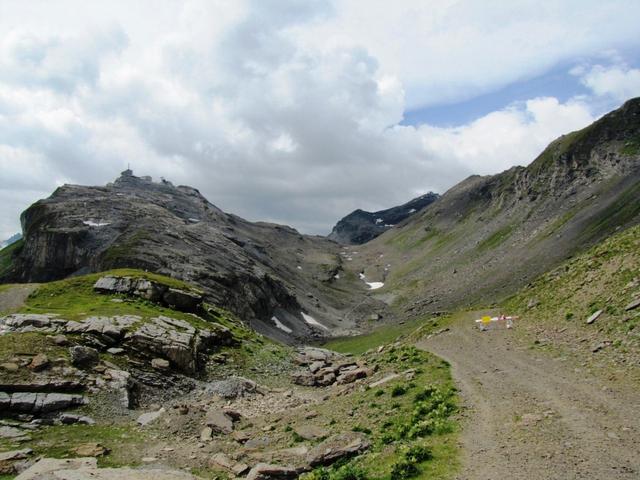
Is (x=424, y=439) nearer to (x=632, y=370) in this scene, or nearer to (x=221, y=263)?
(x=632, y=370)

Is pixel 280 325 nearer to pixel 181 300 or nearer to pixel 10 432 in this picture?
pixel 181 300

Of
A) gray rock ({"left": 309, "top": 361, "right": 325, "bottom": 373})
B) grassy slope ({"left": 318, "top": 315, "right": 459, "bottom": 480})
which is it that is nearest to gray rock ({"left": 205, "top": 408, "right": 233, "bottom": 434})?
grassy slope ({"left": 318, "top": 315, "right": 459, "bottom": 480})

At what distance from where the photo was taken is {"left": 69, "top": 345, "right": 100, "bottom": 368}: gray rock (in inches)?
1298

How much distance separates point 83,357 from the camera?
110 ft

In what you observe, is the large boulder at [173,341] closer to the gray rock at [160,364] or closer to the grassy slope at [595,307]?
the gray rock at [160,364]

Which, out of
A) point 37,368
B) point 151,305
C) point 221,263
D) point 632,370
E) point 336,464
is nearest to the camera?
point 336,464

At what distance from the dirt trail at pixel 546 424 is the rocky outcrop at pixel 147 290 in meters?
36.2

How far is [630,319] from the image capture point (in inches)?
1111

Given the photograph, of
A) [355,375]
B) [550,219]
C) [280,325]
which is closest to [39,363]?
[355,375]

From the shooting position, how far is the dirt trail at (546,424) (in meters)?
13.9

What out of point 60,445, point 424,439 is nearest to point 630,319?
point 424,439

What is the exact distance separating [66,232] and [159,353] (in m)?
115

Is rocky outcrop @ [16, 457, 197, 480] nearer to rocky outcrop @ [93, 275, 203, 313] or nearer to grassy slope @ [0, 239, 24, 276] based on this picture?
rocky outcrop @ [93, 275, 203, 313]

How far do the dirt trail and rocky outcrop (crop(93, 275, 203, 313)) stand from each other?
36.2 meters
